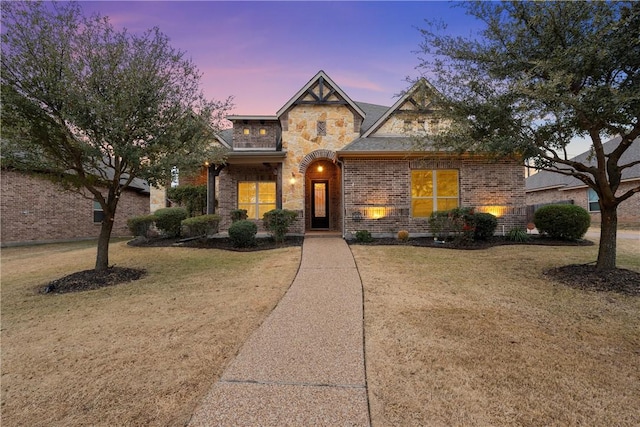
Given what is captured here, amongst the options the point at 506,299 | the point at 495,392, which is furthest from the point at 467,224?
the point at 495,392

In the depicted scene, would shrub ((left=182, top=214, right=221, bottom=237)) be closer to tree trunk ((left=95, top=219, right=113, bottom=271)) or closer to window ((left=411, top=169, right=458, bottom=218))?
tree trunk ((left=95, top=219, right=113, bottom=271))

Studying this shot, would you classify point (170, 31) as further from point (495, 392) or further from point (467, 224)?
point (467, 224)

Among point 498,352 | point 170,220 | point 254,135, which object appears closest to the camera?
point 498,352

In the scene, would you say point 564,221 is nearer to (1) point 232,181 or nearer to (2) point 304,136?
(2) point 304,136

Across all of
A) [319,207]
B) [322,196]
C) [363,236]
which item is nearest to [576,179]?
[322,196]

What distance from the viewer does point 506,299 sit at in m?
5.07

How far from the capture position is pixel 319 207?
15.6m

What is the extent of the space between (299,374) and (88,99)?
21.7 feet

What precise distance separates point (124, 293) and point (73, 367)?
3193mm

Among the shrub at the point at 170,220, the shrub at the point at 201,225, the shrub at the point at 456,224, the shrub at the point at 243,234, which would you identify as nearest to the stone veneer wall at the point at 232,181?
the shrub at the point at 201,225

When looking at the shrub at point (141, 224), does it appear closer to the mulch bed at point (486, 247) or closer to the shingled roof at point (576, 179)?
the mulch bed at point (486, 247)

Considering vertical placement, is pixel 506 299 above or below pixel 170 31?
below

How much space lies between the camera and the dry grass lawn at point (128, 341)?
2.46 metres

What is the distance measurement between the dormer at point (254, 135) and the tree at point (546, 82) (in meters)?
8.08
